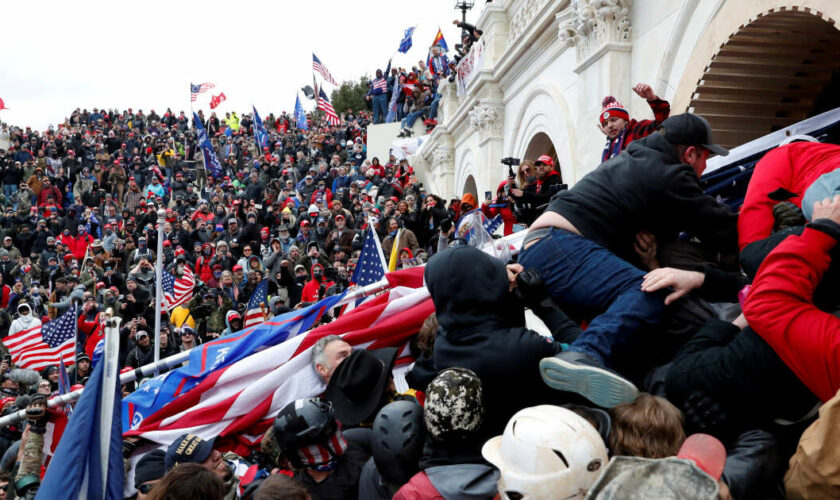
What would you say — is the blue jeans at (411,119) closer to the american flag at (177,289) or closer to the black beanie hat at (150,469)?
the american flag at (177,289)

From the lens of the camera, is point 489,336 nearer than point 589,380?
No

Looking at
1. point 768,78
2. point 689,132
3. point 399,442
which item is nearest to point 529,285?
point 399,442

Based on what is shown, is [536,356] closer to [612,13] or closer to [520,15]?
[612,13]

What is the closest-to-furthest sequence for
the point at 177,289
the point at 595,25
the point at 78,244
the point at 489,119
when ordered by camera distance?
the point at 595,25 < the point at 177,289 < the point at 489,119 < the point at 78,244

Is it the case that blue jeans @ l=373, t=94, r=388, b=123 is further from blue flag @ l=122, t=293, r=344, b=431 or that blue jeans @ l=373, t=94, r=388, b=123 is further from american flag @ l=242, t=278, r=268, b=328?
blue flag @ l=122, t=293, r=344, b=431

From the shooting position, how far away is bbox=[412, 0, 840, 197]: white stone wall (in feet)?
23.9

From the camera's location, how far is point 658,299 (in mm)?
2961

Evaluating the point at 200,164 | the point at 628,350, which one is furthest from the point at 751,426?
the point at 200,164

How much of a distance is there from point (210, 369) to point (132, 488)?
1183 mm

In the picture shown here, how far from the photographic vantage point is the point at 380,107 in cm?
2911

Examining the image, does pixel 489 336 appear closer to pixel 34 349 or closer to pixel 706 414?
pixel 706 414

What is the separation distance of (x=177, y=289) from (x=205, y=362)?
713 cm

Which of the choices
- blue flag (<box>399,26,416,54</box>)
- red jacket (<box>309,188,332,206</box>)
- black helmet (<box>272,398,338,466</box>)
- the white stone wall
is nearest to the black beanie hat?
black helmet (<box>272,398,338,466</box>)

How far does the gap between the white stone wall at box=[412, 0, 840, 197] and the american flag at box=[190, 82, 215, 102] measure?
1884cm
